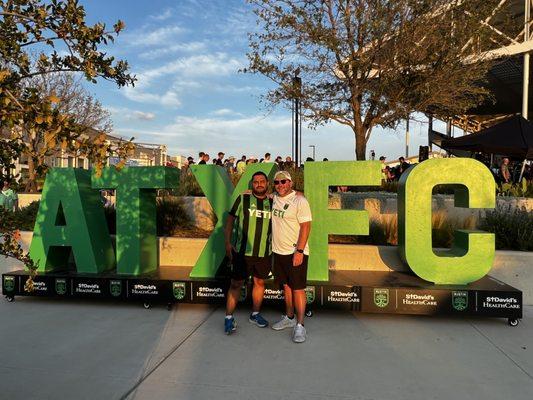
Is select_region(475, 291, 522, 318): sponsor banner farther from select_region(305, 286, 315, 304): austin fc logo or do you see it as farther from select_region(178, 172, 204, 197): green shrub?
select_region(178, 172, 204, 197): green shrub

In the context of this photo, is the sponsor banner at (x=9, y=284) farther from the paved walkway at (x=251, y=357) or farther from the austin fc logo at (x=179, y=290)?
the austin fc logo at (x=179, y=290)

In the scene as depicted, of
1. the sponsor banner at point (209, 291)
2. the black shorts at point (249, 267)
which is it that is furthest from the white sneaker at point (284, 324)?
the sponsor banner at point (209, 291)

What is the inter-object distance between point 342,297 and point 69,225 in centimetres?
398

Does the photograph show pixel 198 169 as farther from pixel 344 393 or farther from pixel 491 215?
pixel 491 215

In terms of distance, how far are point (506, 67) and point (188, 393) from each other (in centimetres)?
2456

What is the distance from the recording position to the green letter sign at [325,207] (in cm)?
568

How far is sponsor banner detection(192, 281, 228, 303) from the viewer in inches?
220

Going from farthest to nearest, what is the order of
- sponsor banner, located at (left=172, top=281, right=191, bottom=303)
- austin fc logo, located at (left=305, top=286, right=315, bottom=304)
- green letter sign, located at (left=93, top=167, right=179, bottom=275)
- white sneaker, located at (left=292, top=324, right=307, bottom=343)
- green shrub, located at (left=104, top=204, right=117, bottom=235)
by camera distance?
green shrub, located at (left=104, top=204, right=117, bottom=235) → green letter sign, located at (left=93, top=167, right=179, bottom=275) → sponsor banner, located at (left=172, top=281, right=191, bottom=303) → austin fc logo, located at (left=305, top=286, right=315, bottom=304) → white sneaker, located at (left=292, top=324, right=307, bottom=343)

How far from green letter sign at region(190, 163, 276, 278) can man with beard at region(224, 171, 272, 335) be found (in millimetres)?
1009

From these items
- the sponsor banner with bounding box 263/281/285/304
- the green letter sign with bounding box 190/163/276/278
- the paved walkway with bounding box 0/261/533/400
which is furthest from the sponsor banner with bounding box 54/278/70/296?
the sponsor banner with bounding box 263/281/285/304

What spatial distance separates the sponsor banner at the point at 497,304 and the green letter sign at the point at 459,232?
37 centimetres

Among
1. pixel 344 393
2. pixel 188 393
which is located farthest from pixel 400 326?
pixel 188 393

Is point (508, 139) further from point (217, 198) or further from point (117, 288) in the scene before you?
point (117, 288)

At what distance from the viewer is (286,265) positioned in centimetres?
479
